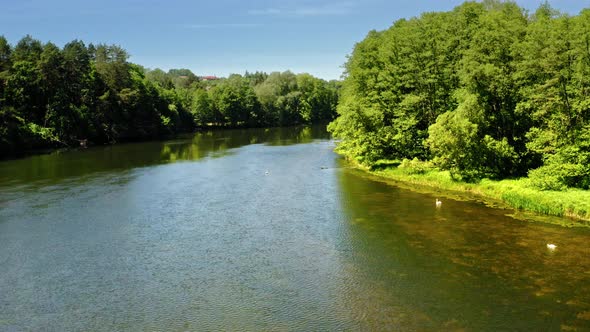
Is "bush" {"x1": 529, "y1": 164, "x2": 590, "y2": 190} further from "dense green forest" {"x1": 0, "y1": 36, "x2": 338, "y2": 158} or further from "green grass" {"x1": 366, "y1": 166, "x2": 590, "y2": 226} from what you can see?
"dense green forest" {"x1": 0, "y1": 36, "x2": 338, "y2": 158}

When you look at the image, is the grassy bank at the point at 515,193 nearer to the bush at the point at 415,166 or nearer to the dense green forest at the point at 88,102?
the bush at the point at 415,166

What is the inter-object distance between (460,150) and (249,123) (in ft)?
407

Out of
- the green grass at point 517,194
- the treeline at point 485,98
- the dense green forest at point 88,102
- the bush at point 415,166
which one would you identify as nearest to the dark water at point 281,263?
the green grass at point 517,194

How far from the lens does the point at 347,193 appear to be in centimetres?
4303

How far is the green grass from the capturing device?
3117 centimetres

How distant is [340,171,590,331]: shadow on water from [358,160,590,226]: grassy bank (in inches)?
94.4

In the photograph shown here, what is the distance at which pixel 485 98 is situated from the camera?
131 feet

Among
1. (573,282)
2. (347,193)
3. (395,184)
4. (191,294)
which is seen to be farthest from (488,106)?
(191,294)

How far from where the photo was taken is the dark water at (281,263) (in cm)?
1998

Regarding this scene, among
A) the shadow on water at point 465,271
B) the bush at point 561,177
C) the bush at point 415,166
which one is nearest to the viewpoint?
the shadow on water at point 465,271

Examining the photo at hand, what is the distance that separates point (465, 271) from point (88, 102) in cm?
9942

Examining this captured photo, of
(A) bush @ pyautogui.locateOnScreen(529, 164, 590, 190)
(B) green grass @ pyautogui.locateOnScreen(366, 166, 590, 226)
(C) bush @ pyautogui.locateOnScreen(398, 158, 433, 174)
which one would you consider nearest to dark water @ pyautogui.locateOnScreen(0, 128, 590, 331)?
Result: (B) green grass @ pyautogui.locateOnScreen(366, 166, 590, 226)

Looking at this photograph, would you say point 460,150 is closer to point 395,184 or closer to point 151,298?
point 395,184

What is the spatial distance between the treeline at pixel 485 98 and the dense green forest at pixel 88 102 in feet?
214
